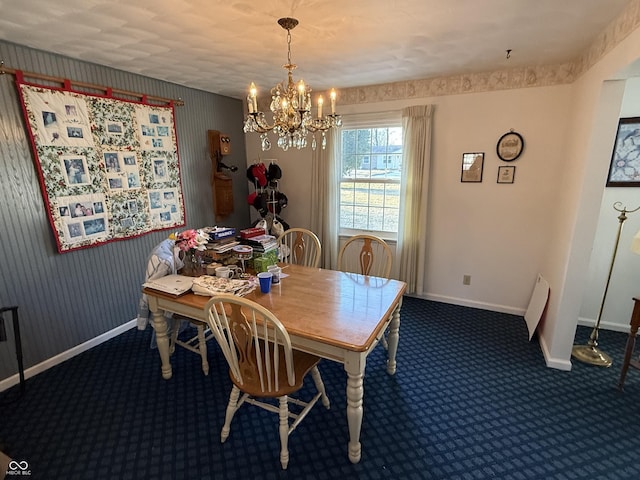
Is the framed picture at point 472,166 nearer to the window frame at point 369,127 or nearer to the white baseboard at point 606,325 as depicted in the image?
the window frame at point 369,127

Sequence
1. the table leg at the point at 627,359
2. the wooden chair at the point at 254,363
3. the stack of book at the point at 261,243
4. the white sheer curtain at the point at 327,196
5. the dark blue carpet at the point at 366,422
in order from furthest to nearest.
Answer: the white sheer curtain at the point at 327,196
the stack of book at the point at 261,243
the table leg at the point at 627,359
the dark blue carpet at the point at 366,422
the wooden chair at the point at 254,363

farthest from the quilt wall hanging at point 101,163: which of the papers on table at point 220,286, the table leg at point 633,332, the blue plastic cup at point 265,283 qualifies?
the table leg at point 633,332

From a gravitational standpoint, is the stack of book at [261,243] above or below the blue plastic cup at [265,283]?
above

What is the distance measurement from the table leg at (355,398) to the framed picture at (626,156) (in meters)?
2.79

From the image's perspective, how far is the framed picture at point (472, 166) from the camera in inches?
122

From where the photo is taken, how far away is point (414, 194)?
11.0 feet

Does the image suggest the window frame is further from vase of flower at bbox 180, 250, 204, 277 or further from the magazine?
the magazine

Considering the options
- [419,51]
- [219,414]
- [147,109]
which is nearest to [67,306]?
[219,414]

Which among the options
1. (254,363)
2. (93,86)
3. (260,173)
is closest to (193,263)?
(254,363)

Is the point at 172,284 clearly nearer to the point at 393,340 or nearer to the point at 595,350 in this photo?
the point at 393,340

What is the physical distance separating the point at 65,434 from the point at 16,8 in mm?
2369

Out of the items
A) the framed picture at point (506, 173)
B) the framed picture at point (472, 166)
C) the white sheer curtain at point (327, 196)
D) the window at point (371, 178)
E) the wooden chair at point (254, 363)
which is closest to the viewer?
the wooden chair at point (254, 363)

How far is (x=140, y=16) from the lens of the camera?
1729mm

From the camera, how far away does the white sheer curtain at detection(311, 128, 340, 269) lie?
3.70m
